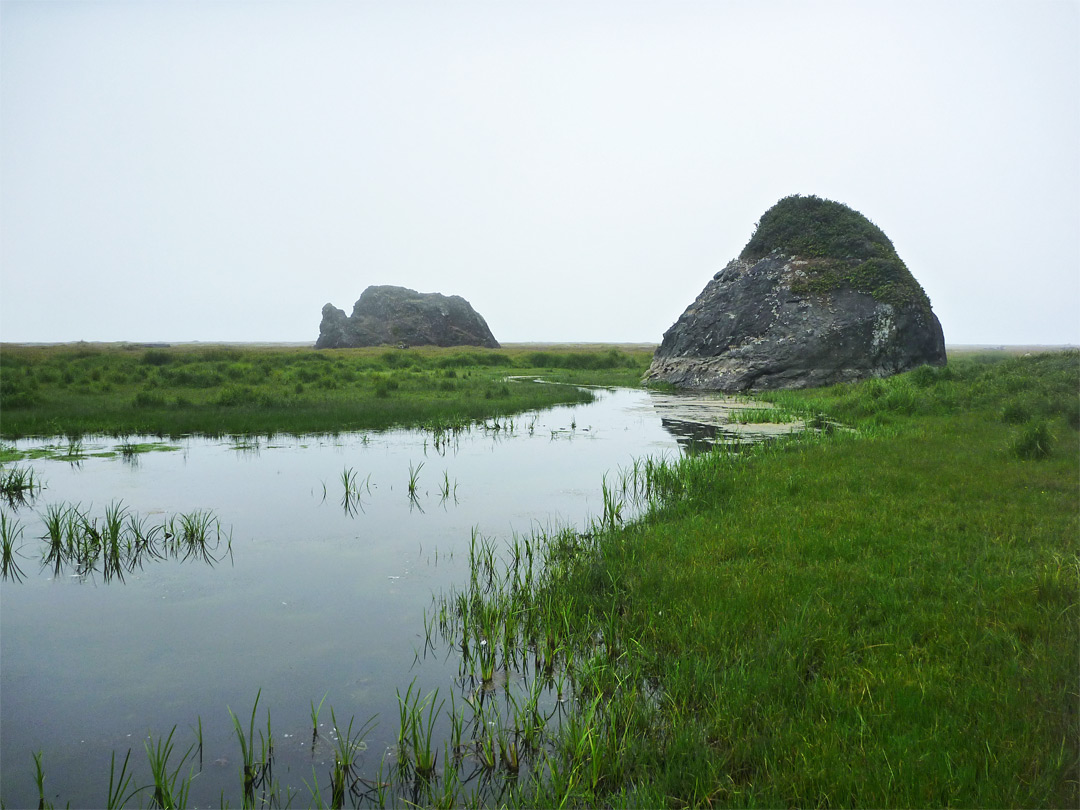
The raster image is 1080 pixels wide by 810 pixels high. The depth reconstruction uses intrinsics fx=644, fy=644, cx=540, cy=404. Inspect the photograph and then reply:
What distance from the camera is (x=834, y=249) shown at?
33.9 metres

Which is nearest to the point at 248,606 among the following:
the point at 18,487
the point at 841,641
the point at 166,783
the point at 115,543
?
the point at 115,543

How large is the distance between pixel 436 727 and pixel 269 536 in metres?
5.64

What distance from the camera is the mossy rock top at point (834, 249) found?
3155 centimetres

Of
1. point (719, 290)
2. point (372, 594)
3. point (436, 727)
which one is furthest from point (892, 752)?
point (719, 290)

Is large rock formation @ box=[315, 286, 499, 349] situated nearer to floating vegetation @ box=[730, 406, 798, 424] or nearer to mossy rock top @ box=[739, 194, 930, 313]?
mossy rock top @ box=[739, 194, 930, 313]

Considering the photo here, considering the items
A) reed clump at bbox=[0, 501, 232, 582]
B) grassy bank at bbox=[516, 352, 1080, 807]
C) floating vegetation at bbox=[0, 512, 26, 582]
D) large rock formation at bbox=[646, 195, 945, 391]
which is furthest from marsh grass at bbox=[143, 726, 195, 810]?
large rock formation at bbox=[646, 195, 945, 391]

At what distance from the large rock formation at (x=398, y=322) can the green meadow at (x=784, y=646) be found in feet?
280

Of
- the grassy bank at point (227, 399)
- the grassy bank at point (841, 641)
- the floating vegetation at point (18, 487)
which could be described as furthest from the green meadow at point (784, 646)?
the grassy bank at point (227, 399)

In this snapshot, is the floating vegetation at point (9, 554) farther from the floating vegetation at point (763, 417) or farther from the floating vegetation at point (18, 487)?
the floating vegetation at point (763, 417)

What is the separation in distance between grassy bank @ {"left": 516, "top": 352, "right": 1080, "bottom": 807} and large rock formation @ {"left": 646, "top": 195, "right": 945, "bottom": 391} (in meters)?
20.9

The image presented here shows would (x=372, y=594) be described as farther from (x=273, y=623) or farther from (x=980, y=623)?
(x=980, y=623)

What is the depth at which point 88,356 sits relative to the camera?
4391 centimetres

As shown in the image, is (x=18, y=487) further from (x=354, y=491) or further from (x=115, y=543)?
(x=354, y=491)

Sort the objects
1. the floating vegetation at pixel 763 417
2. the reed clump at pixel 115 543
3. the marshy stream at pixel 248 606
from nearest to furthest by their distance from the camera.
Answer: the marshy stream at pixel 248 606 → the reed clump at pixel 115 543 → the floating vegetation at pixel 763 417
